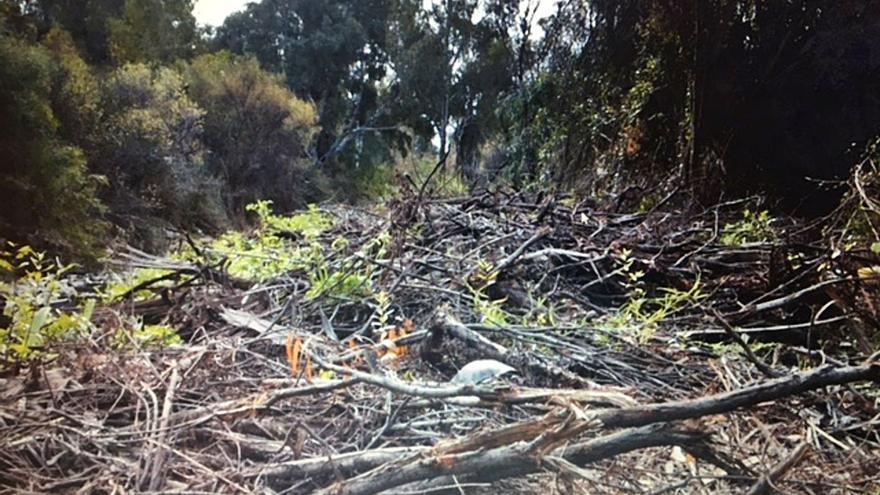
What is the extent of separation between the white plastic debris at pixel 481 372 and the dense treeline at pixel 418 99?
75cm

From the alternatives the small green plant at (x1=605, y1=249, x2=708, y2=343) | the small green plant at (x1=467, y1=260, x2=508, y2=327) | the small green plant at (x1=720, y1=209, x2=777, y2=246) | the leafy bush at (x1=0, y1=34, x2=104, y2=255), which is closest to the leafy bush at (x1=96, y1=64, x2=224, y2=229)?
the leafy bush at (x1=0, y1=34, x2=104, y2=255)

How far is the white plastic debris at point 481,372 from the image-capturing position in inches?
36.4

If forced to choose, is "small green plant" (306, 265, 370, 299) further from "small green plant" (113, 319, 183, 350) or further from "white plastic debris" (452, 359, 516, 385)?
"white plastic debris" (452, 359, 516, 385)

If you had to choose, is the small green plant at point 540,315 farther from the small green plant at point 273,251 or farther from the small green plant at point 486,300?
the small green plant at point 273,251

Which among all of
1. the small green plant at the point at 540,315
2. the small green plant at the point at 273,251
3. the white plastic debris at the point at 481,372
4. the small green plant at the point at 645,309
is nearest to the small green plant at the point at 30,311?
the small green plant at the point at 273,251

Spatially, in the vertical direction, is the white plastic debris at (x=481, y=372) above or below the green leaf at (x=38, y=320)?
below

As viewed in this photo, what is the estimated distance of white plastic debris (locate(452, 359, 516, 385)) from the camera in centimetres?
92

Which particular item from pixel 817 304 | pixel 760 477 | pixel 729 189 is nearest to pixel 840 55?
pixel 729 189

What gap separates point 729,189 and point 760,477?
226 cm

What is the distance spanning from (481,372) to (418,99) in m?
7.96

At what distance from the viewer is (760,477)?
60 cm

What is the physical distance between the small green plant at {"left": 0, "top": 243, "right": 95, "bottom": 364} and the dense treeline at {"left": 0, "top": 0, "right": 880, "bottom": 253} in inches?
2.2

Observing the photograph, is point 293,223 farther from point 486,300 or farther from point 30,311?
point 30,311

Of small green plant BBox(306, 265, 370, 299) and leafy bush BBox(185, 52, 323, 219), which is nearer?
small green plant BBox(306, 265, 370, 299)
